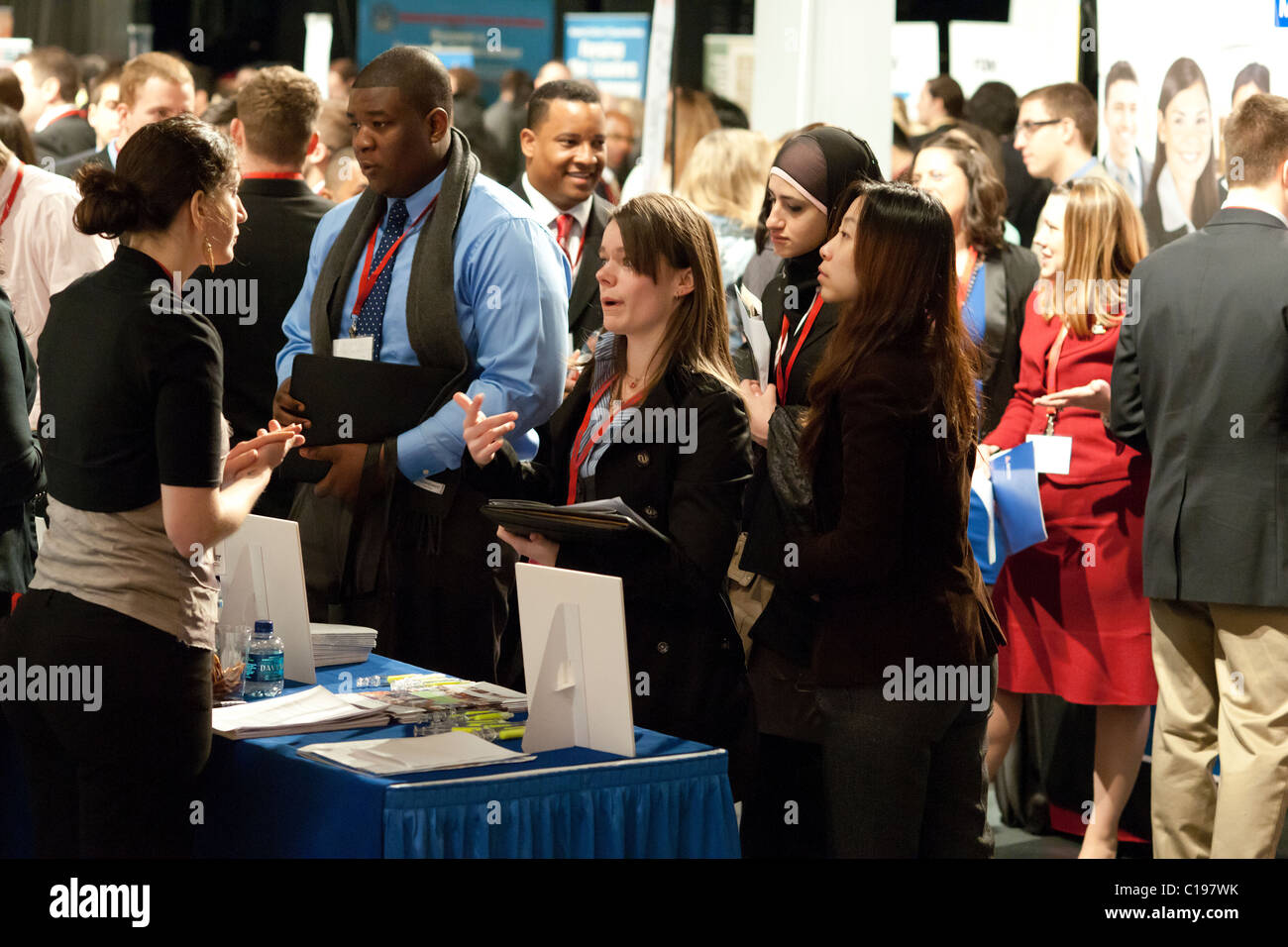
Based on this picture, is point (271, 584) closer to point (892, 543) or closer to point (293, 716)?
point (293, 716)

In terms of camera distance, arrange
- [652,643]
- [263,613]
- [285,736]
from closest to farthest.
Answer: [285,736]
[652,643]
[263,613]

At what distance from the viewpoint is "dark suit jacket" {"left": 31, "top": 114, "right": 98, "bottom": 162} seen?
743 centimetres

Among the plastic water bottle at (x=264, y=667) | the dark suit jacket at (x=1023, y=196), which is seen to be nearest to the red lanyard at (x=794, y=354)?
the plastic water bottle at (x=264, y=667)

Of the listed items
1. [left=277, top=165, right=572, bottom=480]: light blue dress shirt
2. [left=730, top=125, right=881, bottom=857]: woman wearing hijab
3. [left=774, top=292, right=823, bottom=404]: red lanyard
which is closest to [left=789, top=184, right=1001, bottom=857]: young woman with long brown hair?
[left=730, top=125, right=881, bottom=857]: woman wearing hijab

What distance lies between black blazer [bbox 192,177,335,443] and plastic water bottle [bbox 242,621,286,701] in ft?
4.75

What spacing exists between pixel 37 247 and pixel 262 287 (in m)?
0.70

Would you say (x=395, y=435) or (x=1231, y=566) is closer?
(x=395, y=435)

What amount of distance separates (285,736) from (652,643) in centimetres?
69

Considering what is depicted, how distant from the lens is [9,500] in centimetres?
304

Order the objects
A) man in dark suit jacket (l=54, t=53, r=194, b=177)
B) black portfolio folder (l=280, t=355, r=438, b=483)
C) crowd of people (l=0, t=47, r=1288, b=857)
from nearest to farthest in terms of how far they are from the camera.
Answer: crowd of people (l=0, t=47, r=1288, b=857) < black portfolio folder (l=280, t=355, r=438, b=483) < man in dark suit jacket (l=54, t=53, r=194, b=177)

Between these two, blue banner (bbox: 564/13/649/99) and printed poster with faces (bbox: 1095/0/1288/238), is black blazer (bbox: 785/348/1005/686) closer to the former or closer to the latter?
printed poster with faces (bbox: 1095/0/1288/238)
